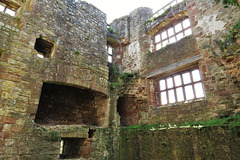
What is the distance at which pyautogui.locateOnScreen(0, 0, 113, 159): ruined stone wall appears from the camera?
14.1 feet

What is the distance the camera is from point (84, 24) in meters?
7.43

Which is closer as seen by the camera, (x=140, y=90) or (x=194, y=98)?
(x=194, y=98)

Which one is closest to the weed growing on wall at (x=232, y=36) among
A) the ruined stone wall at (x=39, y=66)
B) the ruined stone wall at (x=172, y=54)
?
the ruined stone wall at (x=172, y=54)

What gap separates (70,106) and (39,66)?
304cm

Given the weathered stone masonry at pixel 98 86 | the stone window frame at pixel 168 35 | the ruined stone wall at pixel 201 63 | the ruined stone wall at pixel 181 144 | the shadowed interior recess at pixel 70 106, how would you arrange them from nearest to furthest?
the ruined stone wall at pixel 181 144
the weathered stone masonry at pixel 98 86
the ruined stone wall at pixel 201 63
the shadowed interior recess at pixel 70 106
the stone window frame at pixel 168 35

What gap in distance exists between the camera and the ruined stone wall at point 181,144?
165 inches

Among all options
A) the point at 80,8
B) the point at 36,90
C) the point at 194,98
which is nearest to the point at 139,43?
the point at 80,8

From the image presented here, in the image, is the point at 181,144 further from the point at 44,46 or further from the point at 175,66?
the point at 44,46

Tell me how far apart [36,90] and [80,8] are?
15.2ft

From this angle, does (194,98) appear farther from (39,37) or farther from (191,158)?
(39,37)

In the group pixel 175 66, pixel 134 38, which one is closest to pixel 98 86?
pixel 175 66

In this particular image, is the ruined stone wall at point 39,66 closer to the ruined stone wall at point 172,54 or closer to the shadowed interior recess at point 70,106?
the shadowed interior recess at point 70,106

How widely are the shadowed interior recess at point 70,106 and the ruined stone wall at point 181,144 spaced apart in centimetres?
171

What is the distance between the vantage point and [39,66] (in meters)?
5.20
